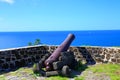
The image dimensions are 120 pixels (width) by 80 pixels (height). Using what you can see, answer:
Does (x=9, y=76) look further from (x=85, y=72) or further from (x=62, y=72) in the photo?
(x=85, y=72)

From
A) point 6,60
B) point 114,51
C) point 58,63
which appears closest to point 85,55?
point 114,51

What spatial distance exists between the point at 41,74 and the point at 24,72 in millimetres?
893

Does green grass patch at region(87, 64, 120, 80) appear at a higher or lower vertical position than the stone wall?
lower

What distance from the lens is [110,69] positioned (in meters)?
10.1

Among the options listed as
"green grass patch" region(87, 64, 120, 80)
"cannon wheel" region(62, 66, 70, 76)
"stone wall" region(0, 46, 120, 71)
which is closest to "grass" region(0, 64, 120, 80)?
"green grass patch" region(87, 64, 120, 80)

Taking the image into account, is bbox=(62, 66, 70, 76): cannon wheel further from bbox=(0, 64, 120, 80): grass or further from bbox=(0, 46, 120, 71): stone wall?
bbox=(0, 46, 120, 71): stone wall

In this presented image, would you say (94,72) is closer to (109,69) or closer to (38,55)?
(109,69)

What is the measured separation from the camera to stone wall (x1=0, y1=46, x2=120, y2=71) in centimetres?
1071

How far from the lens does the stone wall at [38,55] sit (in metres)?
10.7

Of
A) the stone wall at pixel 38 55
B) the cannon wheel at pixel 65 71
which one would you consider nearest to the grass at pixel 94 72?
the cannon wheel at pixel 65 71

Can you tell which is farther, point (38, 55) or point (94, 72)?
point (38, 55)

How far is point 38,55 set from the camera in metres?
12.4

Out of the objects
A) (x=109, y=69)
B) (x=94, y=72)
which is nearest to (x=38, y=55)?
(x=94, y=72)

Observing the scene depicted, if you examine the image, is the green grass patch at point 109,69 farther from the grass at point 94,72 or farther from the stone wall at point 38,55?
the stone wall at point 38,55
